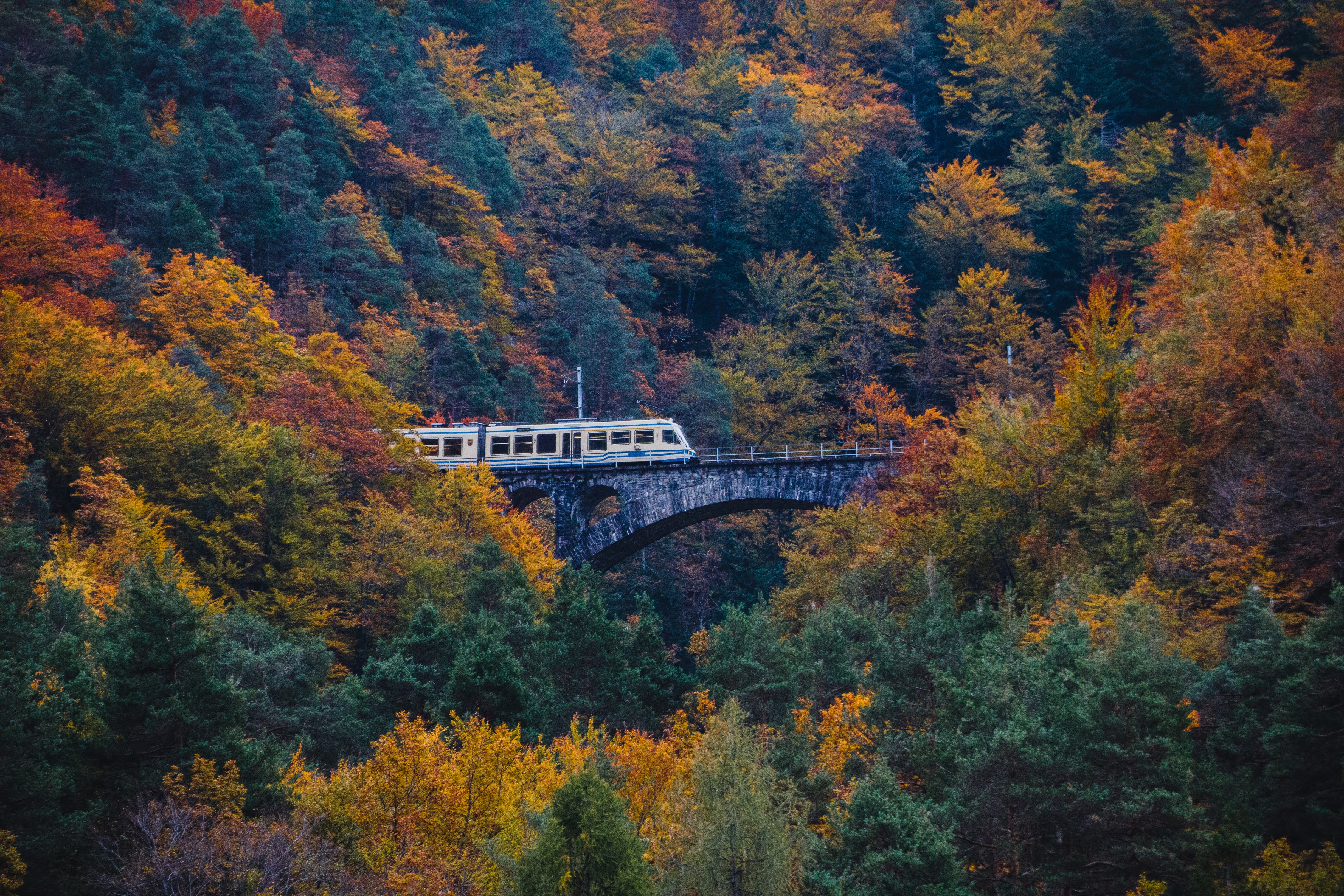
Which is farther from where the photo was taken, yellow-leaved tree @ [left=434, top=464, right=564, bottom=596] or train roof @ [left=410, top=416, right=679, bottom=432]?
train roof @ [left=410, top=416, right=679, bottom=432]

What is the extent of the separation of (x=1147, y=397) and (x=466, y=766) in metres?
18.2

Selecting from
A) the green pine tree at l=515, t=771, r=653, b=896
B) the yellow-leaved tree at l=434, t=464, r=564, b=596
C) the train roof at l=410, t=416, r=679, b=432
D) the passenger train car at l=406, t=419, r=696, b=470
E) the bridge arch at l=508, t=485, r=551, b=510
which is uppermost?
the train roof at l=410, t=416, r=679, b=432

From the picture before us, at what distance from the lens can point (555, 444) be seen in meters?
46.3

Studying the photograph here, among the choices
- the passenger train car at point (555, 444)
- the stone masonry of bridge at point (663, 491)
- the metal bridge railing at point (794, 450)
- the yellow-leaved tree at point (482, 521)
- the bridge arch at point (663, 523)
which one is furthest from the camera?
the metal bridge railing at point (794, 450)

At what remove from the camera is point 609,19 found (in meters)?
80.7

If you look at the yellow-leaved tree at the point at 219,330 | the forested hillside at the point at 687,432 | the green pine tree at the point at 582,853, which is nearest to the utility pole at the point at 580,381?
the forested hillside at the point at 687,432

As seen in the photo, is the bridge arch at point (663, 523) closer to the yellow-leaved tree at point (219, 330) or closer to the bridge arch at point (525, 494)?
the bridge arch at point (525, 494)

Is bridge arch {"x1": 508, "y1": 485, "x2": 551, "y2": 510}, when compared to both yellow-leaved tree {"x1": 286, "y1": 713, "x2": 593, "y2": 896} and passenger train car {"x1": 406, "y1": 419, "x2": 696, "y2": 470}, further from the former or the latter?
yellow-leaved tree {"x1": 286, "y1": 713, "x2": 593, "y2": 896}

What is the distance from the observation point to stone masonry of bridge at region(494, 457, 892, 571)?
43.7 m

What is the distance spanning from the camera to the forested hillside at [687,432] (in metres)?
19.5

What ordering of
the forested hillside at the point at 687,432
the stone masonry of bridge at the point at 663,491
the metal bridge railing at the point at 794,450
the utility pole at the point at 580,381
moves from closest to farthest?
the forested hillside at the point at 687,432 < the stone masonry of bridge at the point at 663,491 < the metal bridge railing at the point at 794,450 < the utility pole at the point at 580,381

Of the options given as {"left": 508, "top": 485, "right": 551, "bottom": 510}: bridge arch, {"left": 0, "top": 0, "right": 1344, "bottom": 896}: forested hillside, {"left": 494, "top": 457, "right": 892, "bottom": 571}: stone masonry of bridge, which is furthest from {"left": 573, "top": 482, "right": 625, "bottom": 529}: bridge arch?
{"left": 0, "top": 0, "right": 1344, "bottom": 896}: forested hillside

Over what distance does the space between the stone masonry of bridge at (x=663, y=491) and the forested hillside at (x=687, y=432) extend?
179 cm

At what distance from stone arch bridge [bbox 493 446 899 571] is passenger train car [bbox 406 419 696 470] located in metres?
0.59
